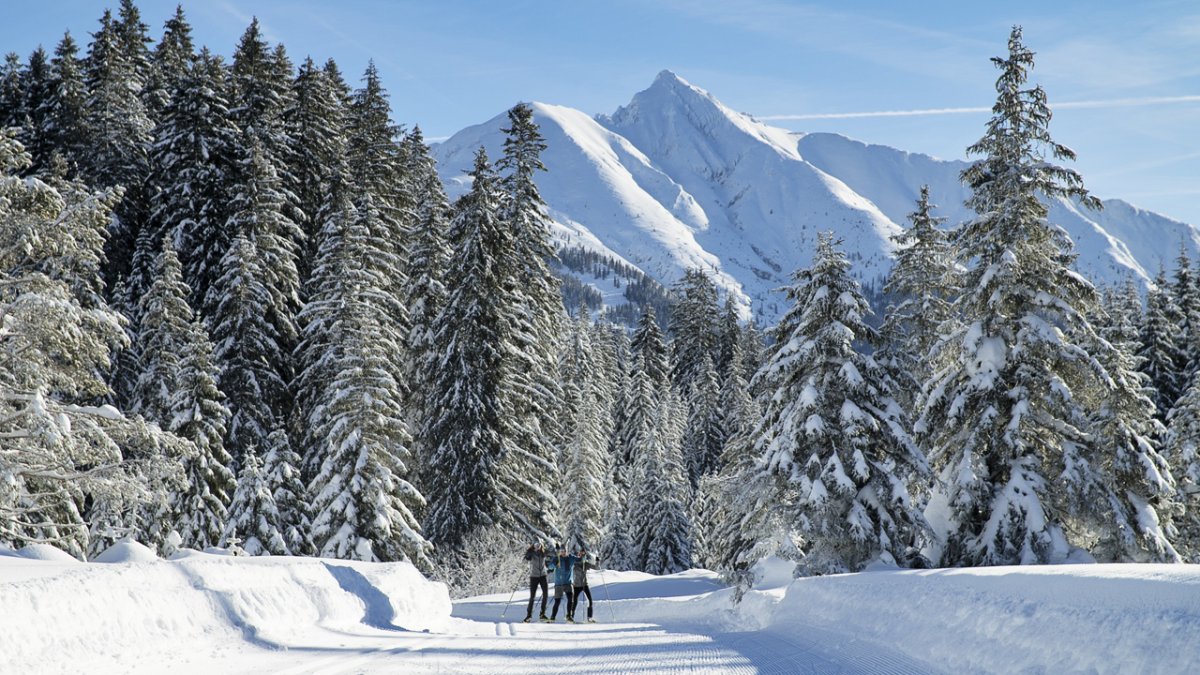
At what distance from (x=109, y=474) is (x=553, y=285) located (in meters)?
25.7

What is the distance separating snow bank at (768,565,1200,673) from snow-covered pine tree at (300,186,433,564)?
17621 mm

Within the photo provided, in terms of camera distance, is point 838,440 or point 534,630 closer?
point 534,630

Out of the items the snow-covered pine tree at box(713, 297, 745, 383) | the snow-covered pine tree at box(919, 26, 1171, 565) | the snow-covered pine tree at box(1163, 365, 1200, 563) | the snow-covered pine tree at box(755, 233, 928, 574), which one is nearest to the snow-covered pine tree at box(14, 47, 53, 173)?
the snow-covered pine tree at box(755, 233, 928, 574)

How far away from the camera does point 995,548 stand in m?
18.0

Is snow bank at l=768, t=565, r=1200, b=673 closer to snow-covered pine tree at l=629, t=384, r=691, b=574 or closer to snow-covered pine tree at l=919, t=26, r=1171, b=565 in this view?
snow-covered pine tree at l=919, t=26, r=1171, b=565

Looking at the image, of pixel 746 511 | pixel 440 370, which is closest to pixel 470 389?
pixel 440 370

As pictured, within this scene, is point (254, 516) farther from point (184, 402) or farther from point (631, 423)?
point (631, 423)

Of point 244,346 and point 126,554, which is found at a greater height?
point 244,346

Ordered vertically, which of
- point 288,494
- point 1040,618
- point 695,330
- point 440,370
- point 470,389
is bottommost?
point 288,494

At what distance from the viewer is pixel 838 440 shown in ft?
69.7

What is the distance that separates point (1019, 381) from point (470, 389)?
20626 millimetres

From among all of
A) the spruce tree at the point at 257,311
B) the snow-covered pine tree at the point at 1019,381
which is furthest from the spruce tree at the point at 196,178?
the snow-covered pine tree at the point at 1019,381

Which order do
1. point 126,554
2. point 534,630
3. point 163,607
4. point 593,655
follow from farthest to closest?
point 534,630 → point 126,554 → point 593,655 → point 163,607

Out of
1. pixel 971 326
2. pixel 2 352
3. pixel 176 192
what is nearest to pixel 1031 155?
pixel 971 326
